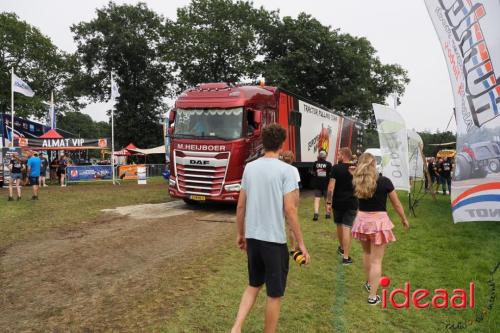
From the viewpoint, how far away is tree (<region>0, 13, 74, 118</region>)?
39.5 m

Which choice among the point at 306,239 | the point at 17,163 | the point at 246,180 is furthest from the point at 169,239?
the point at 17,163

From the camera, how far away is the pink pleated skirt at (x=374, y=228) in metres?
4.75

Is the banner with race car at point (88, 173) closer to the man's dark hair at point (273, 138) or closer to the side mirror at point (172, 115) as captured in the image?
the side mirror at point (172, 115)

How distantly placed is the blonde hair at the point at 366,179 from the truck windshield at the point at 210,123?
22.5 ft

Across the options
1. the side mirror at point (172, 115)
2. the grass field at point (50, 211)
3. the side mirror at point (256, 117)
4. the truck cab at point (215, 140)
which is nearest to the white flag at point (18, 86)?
the grass field at point (50, 211)

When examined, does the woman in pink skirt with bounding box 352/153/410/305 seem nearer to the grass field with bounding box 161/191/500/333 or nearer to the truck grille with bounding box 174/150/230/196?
the grass field with bounding box 161/191/500/333

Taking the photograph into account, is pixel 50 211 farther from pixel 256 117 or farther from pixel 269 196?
pixel 269 196

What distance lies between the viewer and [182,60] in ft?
133

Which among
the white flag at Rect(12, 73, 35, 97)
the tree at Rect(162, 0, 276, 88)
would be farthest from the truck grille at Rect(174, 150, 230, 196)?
the tree at Rect(162, 0, 276, 88)

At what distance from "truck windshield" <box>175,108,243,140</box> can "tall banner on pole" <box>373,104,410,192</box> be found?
13.2 ft

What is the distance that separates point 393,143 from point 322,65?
2846cm

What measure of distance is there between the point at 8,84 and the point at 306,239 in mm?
41357

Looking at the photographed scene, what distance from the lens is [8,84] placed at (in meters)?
39.5
